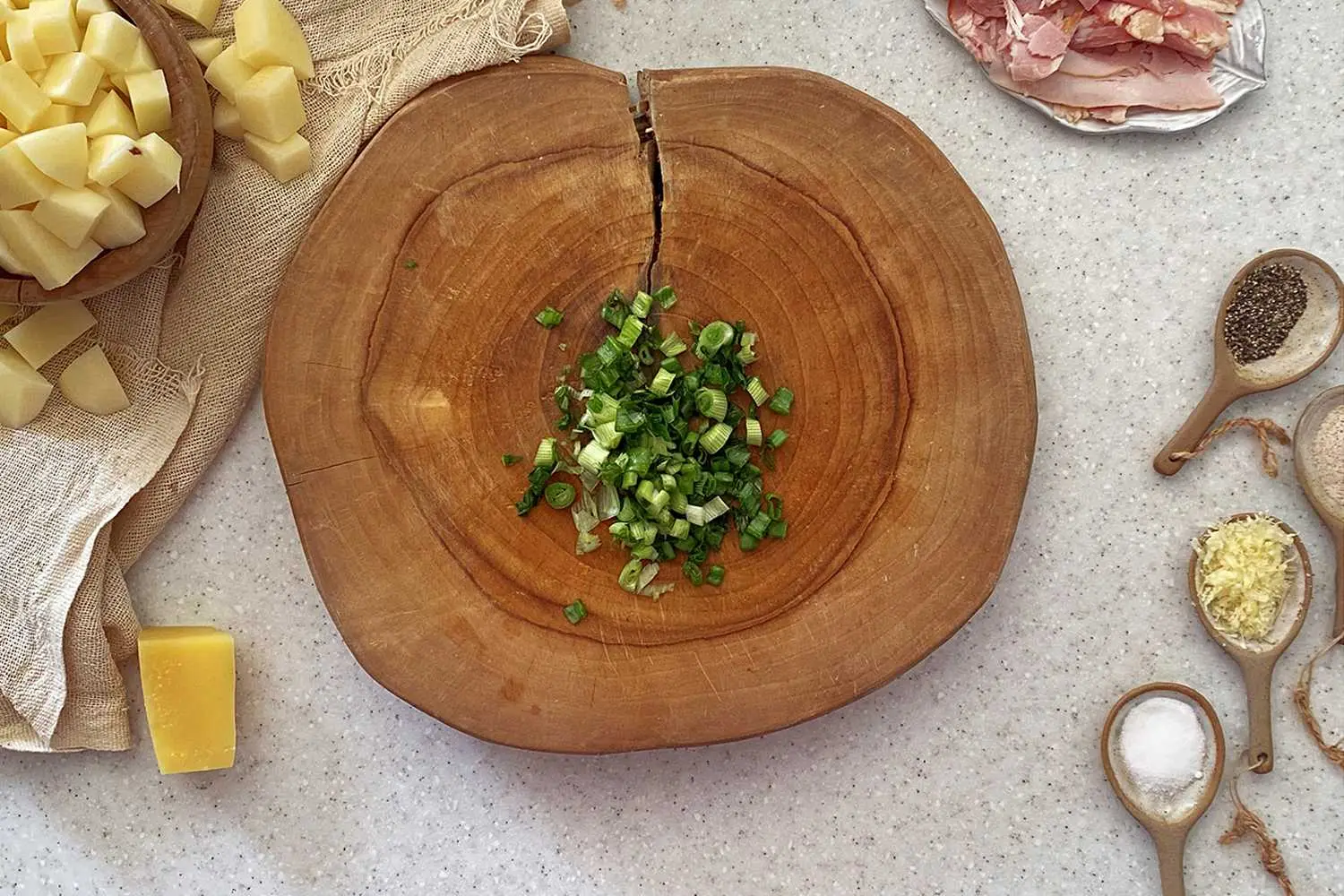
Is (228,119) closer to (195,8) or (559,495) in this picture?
(195,8)

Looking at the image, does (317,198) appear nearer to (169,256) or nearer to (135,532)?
(169,256)

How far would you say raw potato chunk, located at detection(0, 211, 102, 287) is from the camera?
4.03 ft

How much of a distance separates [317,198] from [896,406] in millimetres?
918

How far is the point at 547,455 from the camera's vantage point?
142 cm

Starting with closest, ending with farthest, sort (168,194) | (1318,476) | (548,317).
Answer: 1. (168,194)
2. (548,317)
3. (1318,476)

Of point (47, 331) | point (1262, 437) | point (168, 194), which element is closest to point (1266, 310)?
point (1262, 437)

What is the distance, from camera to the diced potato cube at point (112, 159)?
122 cm

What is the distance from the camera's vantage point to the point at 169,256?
4.79 ft

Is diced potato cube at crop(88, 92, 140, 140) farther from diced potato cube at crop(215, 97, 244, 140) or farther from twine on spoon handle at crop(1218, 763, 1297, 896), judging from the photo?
twine on spoon handle at crop(1218, 763, 1297, 896)

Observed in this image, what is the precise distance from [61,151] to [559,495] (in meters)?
0.78

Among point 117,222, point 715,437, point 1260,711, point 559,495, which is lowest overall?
point 1260,711

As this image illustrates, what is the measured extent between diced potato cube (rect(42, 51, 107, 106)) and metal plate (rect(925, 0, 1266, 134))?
120cm

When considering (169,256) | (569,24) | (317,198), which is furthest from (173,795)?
(569,24)

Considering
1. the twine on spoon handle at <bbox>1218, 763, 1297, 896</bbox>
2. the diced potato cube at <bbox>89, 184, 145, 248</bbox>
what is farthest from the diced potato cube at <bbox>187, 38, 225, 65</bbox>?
the twine on spoon handle at <bbox>1218, 763, 1297, 896</bbox>
